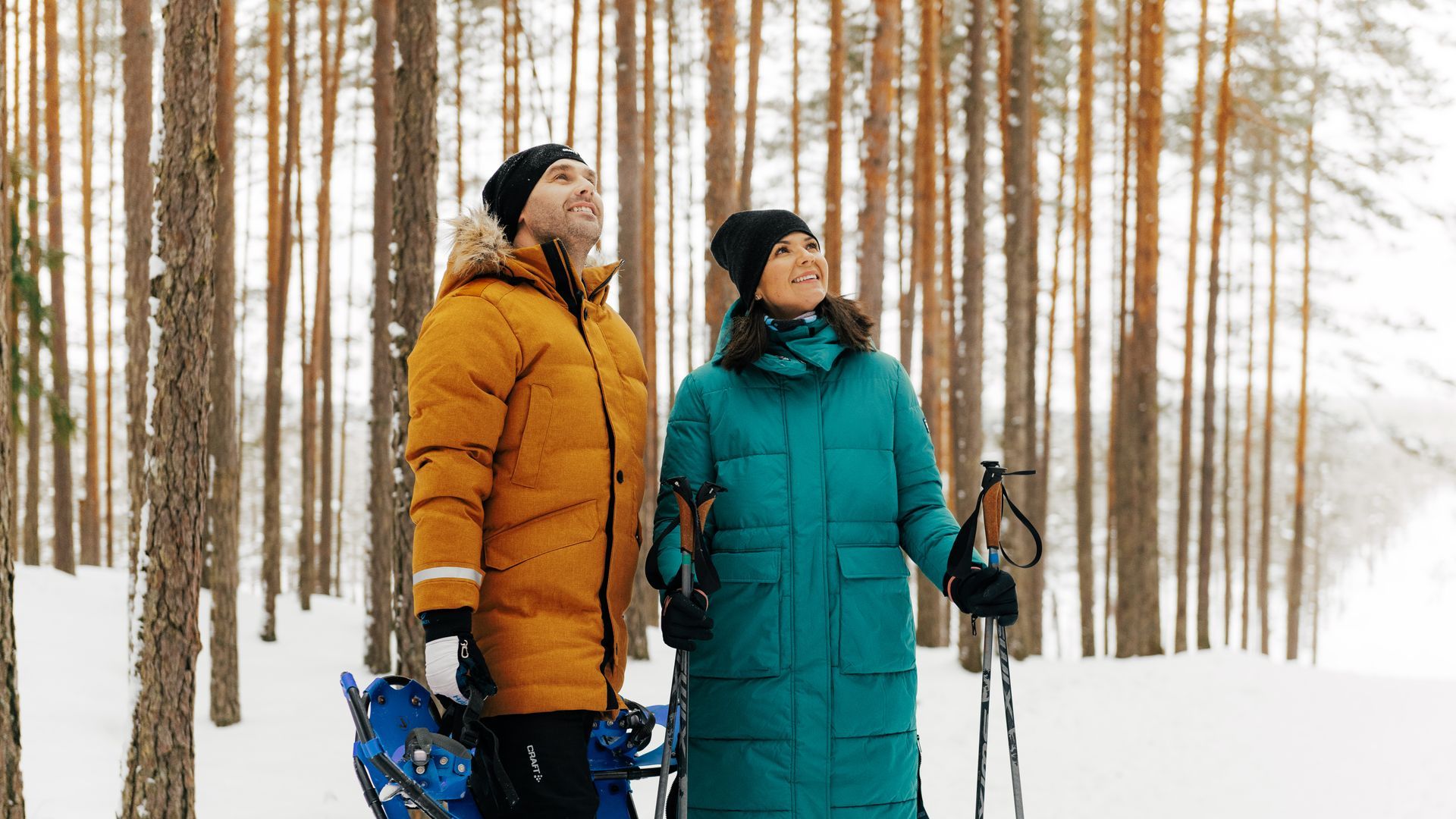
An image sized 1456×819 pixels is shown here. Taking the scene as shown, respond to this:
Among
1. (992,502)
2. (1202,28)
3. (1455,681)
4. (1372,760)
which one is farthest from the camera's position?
(1202,28)

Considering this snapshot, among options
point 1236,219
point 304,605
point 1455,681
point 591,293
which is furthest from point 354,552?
point 591,293

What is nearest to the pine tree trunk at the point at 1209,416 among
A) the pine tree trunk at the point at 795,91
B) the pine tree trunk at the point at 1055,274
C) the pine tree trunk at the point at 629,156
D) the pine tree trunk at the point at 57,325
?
the pine tree trunk at the point at 1055,274

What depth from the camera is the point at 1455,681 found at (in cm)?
909

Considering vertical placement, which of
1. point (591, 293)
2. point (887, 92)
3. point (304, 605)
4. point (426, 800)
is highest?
point (887, 92)

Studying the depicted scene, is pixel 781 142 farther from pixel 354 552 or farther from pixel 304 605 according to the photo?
pixel 354 552

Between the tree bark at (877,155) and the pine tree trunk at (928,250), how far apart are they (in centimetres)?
195

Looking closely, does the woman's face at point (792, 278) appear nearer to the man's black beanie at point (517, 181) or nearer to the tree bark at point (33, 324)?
the man's black beanie at point (517, 181)

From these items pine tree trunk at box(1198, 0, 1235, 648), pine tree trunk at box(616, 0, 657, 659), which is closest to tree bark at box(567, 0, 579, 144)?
pine tree trunk at box(616, 0, 657, 659)

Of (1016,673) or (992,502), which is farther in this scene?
(1016,673)

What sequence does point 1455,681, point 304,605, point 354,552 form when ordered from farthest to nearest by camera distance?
point 354,552 → point 304,605 → point 1455,681

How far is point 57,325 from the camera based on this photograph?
12047 millimetres

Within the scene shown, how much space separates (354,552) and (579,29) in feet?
113

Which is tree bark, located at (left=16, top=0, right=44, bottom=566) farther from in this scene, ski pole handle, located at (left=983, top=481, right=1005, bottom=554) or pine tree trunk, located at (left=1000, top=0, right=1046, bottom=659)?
ski pole handle, located at (left=983, top=481, right=1005, bottom=554)

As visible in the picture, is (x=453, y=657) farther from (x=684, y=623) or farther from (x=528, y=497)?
(x=684, y=623)
